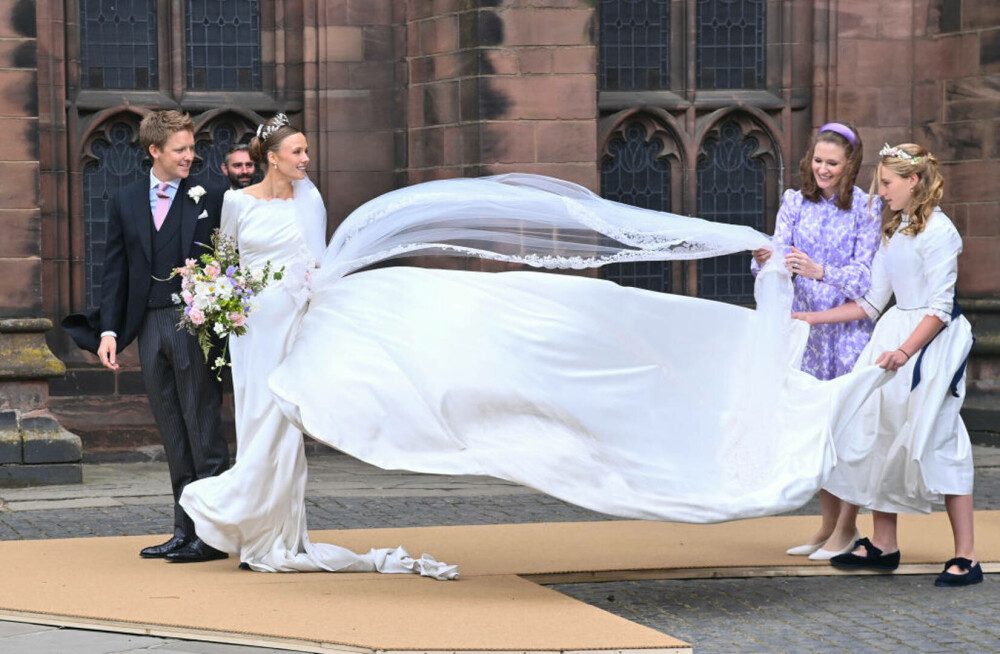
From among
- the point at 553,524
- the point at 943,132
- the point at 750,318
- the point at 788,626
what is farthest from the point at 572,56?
the point at 788,626

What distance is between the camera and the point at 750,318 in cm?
762

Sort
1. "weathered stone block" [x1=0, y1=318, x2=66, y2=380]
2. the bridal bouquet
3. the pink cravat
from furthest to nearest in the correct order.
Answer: "weathered stone block" [x1=0, y1=318, x2=66, y2=380], the pink cravat, the bridal bouquet

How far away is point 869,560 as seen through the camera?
7961 mm

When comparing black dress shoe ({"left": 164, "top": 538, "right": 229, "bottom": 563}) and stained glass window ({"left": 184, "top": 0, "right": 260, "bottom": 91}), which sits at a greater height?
stained glass window ({"left": 184, "top": 0, "right": 260, "bottom": 91})

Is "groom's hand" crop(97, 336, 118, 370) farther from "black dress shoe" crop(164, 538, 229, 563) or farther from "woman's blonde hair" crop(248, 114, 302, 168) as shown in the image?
"woman's blonde hair" crop(248, 114, 302, 168)

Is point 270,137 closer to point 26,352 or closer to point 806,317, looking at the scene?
point 806,317

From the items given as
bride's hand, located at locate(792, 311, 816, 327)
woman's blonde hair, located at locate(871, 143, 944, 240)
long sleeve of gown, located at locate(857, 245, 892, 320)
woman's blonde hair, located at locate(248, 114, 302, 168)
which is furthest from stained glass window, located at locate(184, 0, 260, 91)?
woman's blonde hair, located at locate(871, 143, 944, 240)

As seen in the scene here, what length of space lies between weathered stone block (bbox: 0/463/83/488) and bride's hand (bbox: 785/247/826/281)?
209 inches

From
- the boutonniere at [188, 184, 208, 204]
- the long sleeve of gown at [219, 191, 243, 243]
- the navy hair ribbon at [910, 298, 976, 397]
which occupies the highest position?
the boutonniere at [188, 184, 208, 204]

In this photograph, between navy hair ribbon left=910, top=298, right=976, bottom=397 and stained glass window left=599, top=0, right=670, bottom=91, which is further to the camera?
stained glass window left=599, top=0, right=670, bottom=91

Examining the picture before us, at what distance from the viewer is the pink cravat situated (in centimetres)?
822

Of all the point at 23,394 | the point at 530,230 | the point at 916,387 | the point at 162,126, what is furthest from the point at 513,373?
the point at 23,394

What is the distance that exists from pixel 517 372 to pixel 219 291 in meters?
1.46

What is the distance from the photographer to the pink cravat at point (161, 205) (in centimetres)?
822
